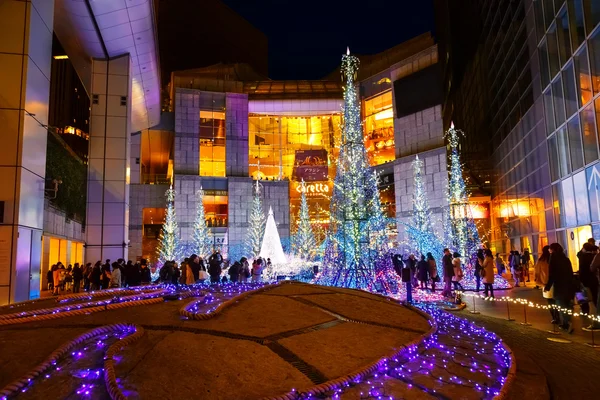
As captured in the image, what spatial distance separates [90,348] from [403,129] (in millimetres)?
37260

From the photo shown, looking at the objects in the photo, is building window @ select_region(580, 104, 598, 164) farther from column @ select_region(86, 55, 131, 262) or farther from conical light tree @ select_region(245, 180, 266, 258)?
conical light tree @ select_region(245, 180, 266, 258)

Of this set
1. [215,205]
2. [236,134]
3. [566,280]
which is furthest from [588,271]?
[215,205]

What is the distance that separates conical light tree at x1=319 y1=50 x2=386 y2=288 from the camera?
55.2 ft

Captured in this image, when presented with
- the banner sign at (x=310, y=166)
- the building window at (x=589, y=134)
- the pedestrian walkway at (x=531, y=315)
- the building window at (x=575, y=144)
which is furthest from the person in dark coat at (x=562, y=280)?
the banner sign at (x=310, y=166)

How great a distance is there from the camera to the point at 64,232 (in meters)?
20.0

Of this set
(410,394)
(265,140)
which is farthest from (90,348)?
(265,140)

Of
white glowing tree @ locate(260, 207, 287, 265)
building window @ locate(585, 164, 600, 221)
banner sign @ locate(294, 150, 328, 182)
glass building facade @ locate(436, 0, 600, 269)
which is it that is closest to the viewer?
building window @ locate(585, 164, 600, 221)

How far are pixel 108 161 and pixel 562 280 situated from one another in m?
19.6

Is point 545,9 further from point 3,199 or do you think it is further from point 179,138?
point 179,138

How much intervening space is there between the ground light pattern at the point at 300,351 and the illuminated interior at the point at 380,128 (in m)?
36.9

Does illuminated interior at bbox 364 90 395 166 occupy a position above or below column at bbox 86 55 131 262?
above

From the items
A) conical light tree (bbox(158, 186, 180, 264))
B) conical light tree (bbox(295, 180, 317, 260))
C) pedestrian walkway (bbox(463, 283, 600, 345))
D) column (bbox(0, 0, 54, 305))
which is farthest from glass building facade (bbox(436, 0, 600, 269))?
conical light tree (bbox(158, 186, 180, 264))

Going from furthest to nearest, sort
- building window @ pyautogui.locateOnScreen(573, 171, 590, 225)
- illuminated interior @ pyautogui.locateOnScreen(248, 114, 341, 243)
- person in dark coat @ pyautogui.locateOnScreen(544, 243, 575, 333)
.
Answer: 1. illuminated interior @ pyautogui.locateOnScreen(248, 114, 341, 243)
2. building window @ pyautogui.locateOnScreen(573, 171, 590, 225)
3. person in dark coat @ pyautogui.locateOnScreen(544, 243, 575, 333)

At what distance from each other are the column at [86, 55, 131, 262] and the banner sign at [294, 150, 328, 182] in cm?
2497
